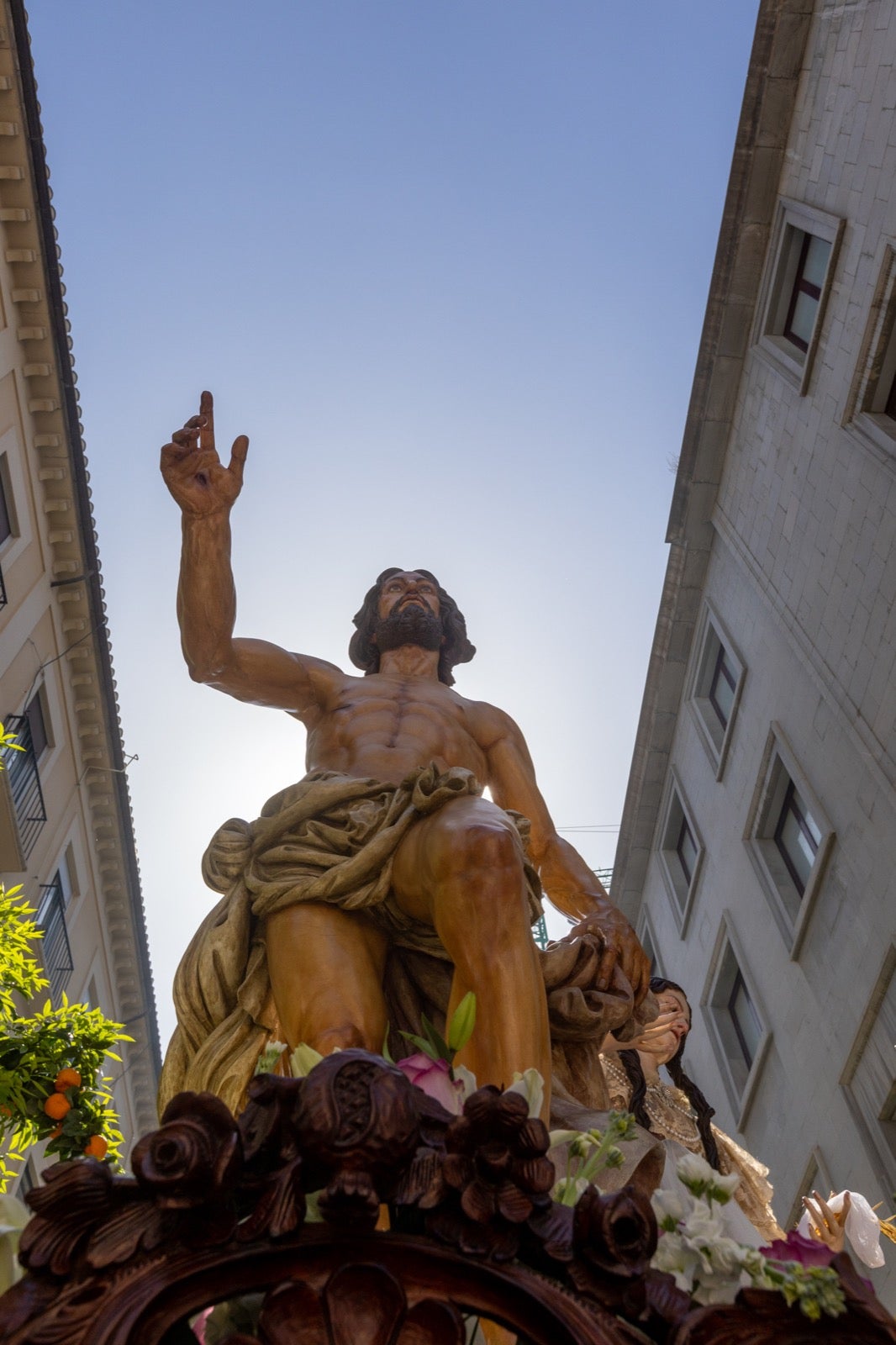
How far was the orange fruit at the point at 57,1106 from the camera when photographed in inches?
240

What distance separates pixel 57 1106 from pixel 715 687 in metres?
15.5

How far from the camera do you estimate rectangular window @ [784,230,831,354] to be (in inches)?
639

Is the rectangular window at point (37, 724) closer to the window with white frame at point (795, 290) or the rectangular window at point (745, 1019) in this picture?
the rectangular window at point (745, 1019)

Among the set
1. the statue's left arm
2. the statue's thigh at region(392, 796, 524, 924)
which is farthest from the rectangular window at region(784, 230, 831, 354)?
the statue's thigh at region(392, 796, 524, 924)

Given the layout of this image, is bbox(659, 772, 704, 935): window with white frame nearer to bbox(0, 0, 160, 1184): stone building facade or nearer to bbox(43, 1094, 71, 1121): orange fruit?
bbox(0, 0, 160, 1184): stone building facade

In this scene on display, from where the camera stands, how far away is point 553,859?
5039 mm

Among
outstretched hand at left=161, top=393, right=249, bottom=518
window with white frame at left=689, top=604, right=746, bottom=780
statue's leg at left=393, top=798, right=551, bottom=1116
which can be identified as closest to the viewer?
statue's leg at left=393, top=798, right=551, bottom=1116

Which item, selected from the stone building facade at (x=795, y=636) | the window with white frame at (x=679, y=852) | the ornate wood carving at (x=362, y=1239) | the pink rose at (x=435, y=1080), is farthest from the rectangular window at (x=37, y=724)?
the ornate wood carving at (x=362, y=1239)

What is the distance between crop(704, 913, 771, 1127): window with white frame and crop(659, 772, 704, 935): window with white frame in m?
1.65

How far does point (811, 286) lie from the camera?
16.5 meters

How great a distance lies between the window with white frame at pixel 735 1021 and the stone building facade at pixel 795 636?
5cm

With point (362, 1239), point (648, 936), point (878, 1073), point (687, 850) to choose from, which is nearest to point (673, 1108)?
point (362, 1239)

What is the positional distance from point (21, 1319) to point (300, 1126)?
14.4 inches

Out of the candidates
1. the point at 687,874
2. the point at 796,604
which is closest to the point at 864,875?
the point at 796,604
